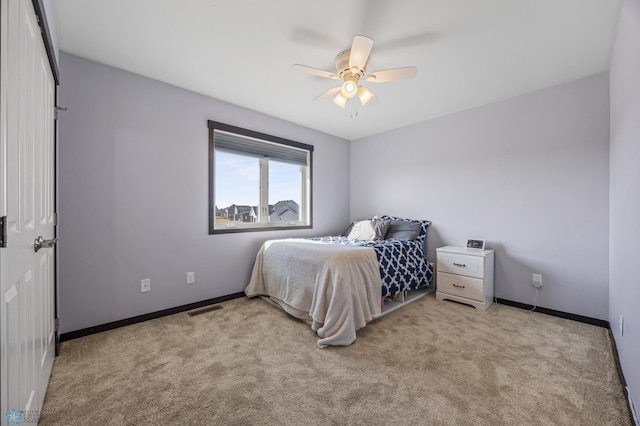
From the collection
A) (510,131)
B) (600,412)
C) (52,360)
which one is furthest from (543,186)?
(52,360)

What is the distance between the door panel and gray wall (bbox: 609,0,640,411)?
262 cm

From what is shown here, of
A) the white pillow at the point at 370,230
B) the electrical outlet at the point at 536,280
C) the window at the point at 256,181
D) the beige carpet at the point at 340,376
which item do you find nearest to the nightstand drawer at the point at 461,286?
the beige carpet at the point at 340,376

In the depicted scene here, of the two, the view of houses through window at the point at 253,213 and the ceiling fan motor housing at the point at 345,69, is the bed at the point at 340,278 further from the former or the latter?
the ceiling fan motor housing at the point at 345,69

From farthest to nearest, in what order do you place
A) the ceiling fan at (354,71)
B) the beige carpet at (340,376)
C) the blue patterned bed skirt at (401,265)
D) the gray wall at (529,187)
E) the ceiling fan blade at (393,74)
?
the blue patterned bed skirt at (401,265)
the gray wall at (529,187)
the ceiling fan blade at (393,74)
the ceiling fan at (354,71)
the beige carpet at (340,376)

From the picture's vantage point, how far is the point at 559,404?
139 centimetres

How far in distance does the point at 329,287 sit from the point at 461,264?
5.42 feet

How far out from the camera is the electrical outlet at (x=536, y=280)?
265cm

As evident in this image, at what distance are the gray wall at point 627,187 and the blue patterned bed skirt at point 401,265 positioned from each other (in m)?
1.57

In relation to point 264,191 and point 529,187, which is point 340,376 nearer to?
point 264,191

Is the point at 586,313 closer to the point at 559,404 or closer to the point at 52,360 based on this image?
the point at 559,404

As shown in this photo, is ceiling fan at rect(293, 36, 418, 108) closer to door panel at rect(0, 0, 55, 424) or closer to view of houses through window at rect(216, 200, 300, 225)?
door panel at rect(0, 0, 55, 424)

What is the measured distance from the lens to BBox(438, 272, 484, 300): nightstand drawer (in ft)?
8.93

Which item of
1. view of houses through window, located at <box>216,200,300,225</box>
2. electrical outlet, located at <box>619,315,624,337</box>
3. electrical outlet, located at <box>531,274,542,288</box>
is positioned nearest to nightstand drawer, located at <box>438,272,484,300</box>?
electrical outlet, located at <box>531,274,542,288</box>

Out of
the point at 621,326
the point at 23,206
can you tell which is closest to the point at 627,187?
the point at 621,326
